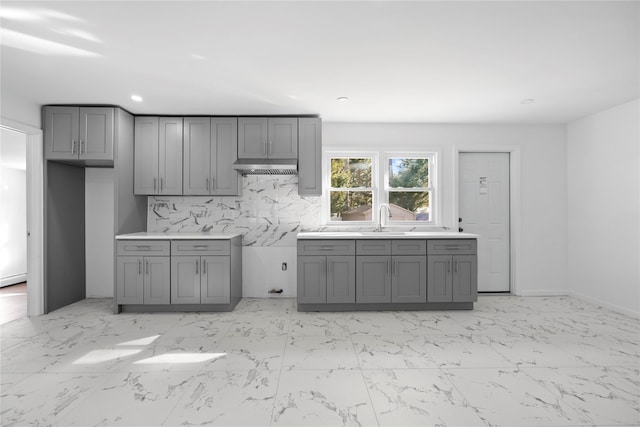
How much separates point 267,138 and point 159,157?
4.67 feet

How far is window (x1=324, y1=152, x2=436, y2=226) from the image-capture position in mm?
4594

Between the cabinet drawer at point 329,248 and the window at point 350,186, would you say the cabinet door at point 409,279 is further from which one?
the window at point 350,186

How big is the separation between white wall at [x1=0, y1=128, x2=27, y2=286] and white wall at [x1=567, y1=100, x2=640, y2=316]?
8.52m

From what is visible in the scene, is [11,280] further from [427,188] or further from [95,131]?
[427,188]

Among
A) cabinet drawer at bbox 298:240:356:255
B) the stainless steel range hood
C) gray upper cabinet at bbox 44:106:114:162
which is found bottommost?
cabinet drawer at bbox 298:240:356:255

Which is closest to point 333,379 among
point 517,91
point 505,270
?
point 517,91

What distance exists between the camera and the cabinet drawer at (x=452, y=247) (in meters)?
3.85

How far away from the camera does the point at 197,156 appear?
4.12m

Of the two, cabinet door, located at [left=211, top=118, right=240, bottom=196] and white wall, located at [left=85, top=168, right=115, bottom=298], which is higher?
cabinet door, located at [left=211, top=118, right=240, bottom=196]

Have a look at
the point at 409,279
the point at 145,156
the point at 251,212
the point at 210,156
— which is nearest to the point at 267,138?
the point at 210,156

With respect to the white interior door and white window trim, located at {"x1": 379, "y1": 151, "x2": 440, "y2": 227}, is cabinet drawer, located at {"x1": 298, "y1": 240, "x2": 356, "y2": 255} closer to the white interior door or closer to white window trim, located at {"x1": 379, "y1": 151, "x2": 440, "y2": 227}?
white window trim, located at {"x1": 379, "y1": 151, "x2": 440, "y2": 227}

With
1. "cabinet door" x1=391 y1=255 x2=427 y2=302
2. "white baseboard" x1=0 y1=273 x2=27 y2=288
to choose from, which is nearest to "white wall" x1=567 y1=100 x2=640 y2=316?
"cabinet door" x1=391 y1=255 x2=427 y2=302

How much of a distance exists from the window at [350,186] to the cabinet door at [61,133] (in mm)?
3175

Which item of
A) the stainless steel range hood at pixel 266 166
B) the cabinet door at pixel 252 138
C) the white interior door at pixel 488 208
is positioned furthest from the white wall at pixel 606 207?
the cabinet door at pixel 252 138
